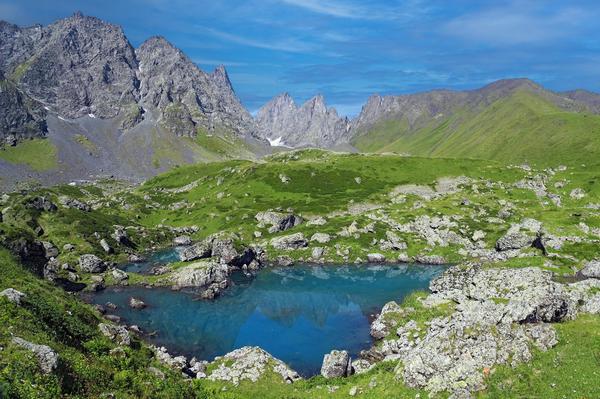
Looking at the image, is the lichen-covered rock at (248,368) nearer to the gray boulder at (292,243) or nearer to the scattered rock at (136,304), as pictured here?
the scattered rock at (136,304)

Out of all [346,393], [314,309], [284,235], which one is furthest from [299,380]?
[284,235]

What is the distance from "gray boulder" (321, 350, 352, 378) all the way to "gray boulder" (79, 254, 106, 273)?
89.2 m

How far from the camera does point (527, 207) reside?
181m

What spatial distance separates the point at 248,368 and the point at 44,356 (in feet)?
120

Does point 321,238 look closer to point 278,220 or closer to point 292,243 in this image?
point 292,243

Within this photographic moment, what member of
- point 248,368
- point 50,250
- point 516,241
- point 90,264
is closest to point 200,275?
point 90,264

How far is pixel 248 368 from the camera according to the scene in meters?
58.3

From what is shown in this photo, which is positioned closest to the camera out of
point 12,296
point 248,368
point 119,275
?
point 12,296

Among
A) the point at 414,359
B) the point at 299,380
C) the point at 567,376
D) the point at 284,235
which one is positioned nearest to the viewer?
the point at 567,376

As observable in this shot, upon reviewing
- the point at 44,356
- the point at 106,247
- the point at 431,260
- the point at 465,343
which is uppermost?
the point at 44,356

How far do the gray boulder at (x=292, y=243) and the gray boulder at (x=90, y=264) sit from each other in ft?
180

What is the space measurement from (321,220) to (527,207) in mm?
84628

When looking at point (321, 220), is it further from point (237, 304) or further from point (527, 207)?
point (527, 207)

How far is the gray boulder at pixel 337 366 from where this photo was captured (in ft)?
185
